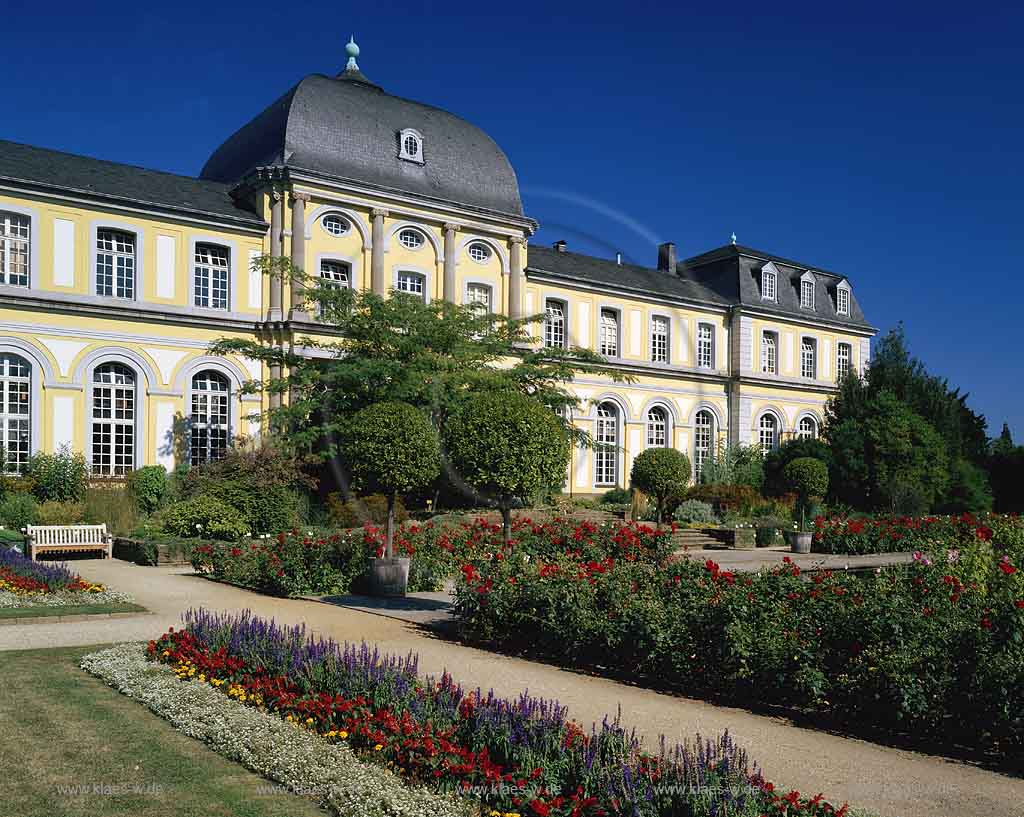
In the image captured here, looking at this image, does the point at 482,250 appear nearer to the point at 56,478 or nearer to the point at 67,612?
the point at 56,478

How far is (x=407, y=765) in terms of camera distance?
5.58 metres

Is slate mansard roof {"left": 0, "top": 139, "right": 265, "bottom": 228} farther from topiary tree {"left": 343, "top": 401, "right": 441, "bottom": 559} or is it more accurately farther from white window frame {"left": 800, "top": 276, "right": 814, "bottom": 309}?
white window frame {"left": 800, "top": 276, "right": 814, "bottom": 309}

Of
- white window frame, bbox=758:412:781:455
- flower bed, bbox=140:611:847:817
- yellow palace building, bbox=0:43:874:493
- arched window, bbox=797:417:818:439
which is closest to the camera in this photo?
flower bed, bbox=140:611:847:817

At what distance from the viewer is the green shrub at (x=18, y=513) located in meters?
19.9

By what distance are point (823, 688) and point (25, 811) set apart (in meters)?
5.26

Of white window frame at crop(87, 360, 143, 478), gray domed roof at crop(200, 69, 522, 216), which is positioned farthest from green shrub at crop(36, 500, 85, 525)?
gray domed roof at crop(200, 69, 522, 216)

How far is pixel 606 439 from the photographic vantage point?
34906mm

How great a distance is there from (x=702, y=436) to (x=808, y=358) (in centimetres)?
735

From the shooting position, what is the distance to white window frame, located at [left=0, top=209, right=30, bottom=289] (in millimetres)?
23203

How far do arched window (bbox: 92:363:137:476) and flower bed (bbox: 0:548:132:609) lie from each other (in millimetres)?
10956

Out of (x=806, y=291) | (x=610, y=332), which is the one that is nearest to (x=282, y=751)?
(x=610, y=332)

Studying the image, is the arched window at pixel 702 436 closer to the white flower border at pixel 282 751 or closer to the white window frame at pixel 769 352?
the white window frame at pixel 769 352

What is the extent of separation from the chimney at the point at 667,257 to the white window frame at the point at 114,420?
79.9 feet

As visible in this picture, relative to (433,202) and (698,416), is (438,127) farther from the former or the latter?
(698,416)
